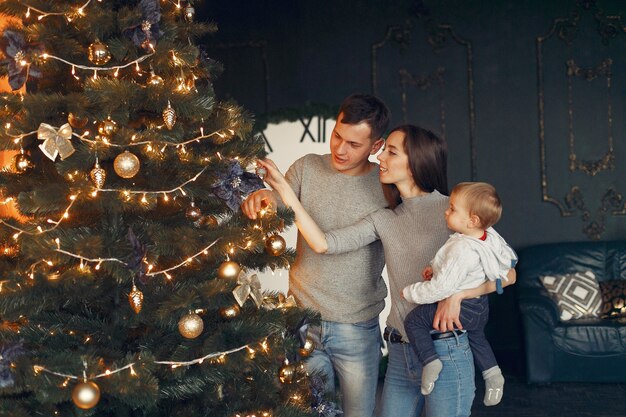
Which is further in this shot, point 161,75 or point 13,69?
point 161,75

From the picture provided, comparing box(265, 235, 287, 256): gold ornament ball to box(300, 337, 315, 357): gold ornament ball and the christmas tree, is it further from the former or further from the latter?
box(300, 337, 315, 357): gold ornament ball

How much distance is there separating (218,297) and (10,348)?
0.54 metres

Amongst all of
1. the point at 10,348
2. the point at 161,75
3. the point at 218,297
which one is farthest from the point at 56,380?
the point at 161,75

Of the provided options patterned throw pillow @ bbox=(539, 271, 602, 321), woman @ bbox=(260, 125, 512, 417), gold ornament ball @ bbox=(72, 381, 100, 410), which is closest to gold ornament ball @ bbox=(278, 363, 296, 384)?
woman @ bbox=(260, 125, 512, 417)

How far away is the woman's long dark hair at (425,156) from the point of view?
2789 mm

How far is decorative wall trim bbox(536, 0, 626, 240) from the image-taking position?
6234 mm

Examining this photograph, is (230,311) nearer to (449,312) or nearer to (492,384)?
(449,312)

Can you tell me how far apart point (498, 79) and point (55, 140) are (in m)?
4.69

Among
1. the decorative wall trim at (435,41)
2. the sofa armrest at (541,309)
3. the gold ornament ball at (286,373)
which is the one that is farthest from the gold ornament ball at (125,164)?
the decorative wall trim at (435,41)

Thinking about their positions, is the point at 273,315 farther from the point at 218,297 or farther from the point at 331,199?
the point at 331,199

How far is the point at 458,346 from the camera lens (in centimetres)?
269

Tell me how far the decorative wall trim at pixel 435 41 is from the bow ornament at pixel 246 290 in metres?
4.11

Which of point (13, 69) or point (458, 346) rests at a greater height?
point (13, 69)

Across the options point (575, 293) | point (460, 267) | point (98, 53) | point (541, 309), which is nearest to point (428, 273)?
point (460, 267)
